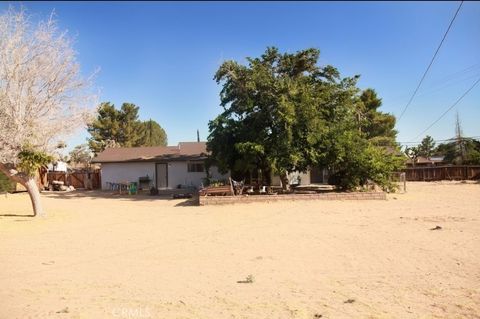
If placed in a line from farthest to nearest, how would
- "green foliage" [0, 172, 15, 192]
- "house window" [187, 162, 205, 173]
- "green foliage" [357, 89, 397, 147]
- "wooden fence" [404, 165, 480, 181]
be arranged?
1. "green foliage" [357, 89, 397, 147]
2. "wooden fence" [404, 165, 480, 181]
3. "house window" [187, 162, 205, 173]
4. "green foliage" [0, 172, 15, 192]

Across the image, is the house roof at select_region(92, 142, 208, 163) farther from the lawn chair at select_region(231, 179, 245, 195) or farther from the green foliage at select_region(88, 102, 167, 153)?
the green foliage at select_region(88, 102, 167, 153)

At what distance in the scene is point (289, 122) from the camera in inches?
806

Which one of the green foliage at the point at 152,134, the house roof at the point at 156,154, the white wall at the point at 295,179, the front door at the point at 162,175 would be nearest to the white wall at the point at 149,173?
the front door at the point at 162,175

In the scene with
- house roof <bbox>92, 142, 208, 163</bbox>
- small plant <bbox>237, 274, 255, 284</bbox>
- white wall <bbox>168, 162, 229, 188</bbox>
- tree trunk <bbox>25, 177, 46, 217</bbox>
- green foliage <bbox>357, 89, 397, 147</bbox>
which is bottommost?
small plant <bbox>237, 274, 255, 284</bbox>

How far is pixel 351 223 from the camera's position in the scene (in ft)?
42.7

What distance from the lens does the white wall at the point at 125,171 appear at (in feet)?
105

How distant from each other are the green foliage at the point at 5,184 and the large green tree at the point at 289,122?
16221mm

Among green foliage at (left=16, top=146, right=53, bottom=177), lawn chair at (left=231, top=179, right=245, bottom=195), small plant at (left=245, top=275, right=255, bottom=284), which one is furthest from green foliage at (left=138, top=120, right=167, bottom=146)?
small plant at (left=245, top=275, right=255, bottom=284)

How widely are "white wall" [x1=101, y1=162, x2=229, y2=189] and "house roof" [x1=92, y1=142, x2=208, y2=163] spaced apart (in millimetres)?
470

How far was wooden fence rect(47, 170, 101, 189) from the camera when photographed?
35.4 meters

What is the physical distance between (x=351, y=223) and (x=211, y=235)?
448cm

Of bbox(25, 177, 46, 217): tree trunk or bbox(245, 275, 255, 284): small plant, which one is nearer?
bbox(245, 275, 255, 284): small plant

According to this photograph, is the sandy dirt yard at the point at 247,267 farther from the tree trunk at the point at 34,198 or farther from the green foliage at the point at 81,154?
the green foliage at the point at 81,154

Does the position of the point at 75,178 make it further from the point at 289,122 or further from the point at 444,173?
the point at 444,173
